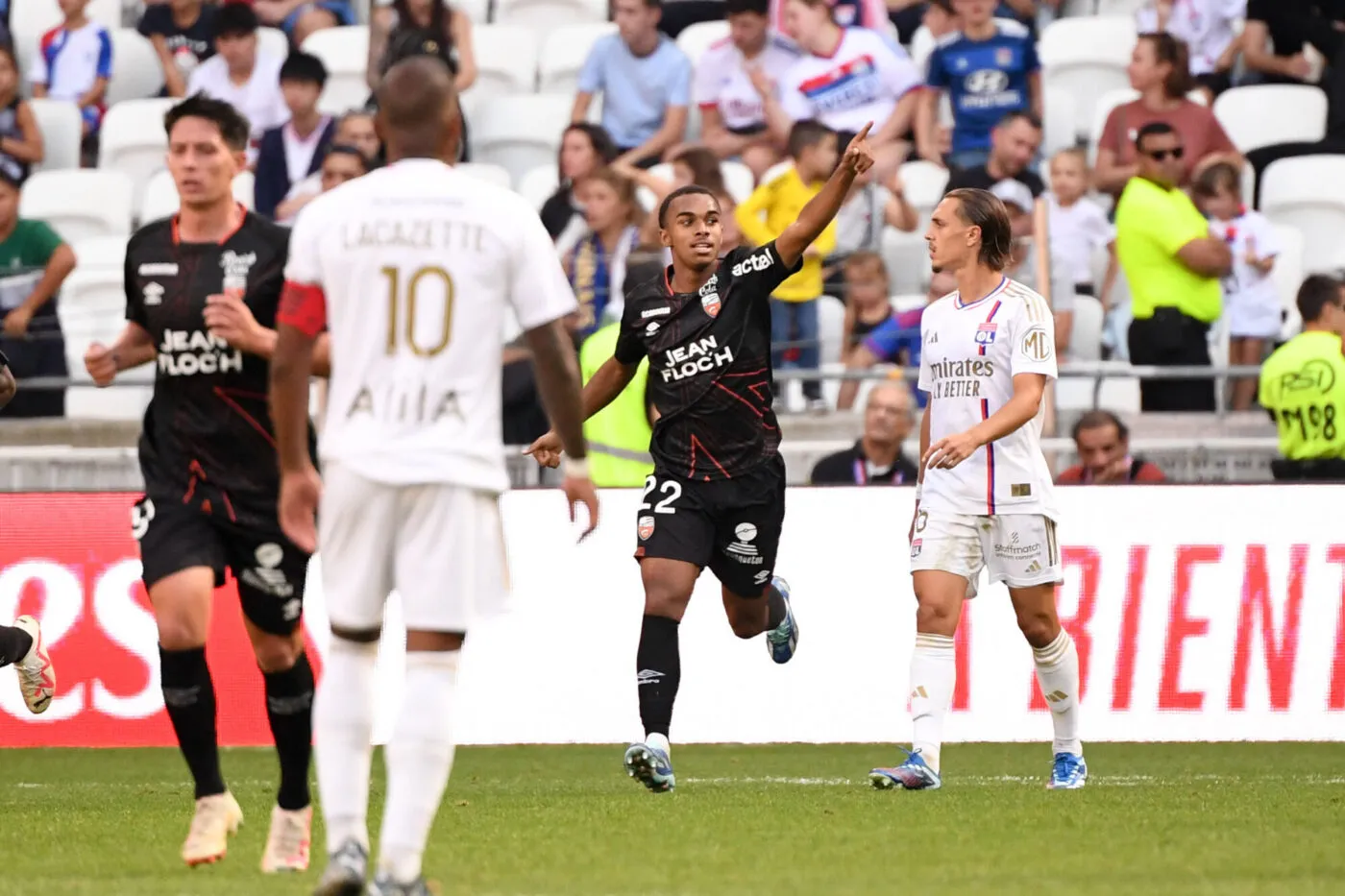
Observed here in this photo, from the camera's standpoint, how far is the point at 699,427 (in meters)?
8.68

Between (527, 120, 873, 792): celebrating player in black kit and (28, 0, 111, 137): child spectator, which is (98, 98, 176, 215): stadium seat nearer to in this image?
(28, 0, 111, 137): child spectator

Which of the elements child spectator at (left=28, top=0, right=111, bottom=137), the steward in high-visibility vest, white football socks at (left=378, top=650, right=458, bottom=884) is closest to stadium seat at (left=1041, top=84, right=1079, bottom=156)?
the steward in high-visibility vest

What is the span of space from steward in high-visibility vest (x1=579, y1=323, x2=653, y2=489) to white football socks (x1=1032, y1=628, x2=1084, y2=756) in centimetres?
383

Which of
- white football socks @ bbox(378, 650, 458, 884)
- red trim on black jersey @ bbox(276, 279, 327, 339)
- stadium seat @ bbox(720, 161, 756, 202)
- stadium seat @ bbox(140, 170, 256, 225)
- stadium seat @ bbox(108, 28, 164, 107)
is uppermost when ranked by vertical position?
stadium seat @ bbox(108, 28, 164, 107)

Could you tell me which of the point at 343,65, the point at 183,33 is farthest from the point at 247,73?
the point at 183,33

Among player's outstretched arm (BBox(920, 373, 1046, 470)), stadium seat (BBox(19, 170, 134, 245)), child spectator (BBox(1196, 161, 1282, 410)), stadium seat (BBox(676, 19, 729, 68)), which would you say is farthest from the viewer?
stadium seat (BBox(676, 19, 729, 68))

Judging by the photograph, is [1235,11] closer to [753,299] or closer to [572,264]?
[572,264]

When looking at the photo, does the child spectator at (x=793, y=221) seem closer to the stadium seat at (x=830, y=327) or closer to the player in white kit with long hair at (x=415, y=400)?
the stadium seat at (x=830, y=327)

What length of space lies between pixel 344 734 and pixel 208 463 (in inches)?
60.6

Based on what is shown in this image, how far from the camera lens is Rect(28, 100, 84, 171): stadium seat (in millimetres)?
17094

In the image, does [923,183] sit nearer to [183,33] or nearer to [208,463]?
[183,33]

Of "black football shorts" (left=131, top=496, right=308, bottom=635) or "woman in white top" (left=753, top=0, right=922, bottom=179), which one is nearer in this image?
"black football shorts" (left=131, top=496, right=308, bottom=635)

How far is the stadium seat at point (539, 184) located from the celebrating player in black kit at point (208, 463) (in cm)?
905

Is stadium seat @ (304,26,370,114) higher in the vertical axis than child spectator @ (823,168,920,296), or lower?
higher
